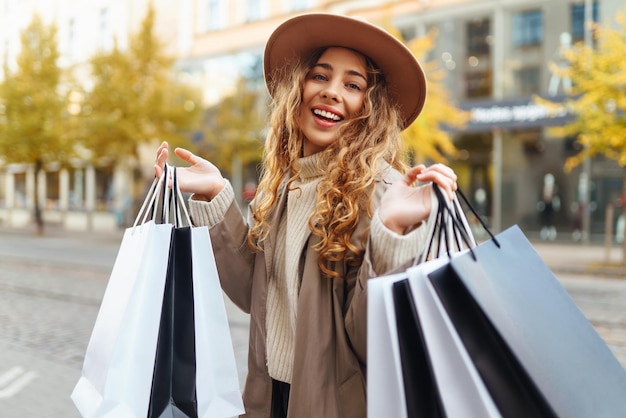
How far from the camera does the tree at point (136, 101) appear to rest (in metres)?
17.8

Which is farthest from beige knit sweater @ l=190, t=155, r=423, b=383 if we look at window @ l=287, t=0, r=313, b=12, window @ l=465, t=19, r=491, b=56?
window @ l=287, t=0, r=313, b=12

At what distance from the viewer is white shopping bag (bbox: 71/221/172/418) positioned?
1.47 m

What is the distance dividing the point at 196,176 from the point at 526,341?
1066 mm

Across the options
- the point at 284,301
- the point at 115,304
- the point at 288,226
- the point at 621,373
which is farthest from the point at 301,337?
the point at 621,373

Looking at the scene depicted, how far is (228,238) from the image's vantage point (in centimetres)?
181

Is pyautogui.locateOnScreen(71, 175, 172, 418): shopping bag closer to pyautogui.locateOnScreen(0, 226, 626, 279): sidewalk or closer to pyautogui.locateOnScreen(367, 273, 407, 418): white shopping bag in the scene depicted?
pyautogui.locateOnScreen(367, 273, 407, 418): white shopping bag

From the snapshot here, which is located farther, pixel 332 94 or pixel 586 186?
pixel 586 186

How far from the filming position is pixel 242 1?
24.6 meters

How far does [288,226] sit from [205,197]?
29cm

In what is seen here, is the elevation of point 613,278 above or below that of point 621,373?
below

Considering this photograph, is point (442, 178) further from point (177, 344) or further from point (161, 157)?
point (161, 157)

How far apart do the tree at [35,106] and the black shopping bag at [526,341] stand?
20645mm

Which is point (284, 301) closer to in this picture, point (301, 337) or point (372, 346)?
point (301, 337)

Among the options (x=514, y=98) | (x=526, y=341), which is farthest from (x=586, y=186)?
(x=526, y=341)
